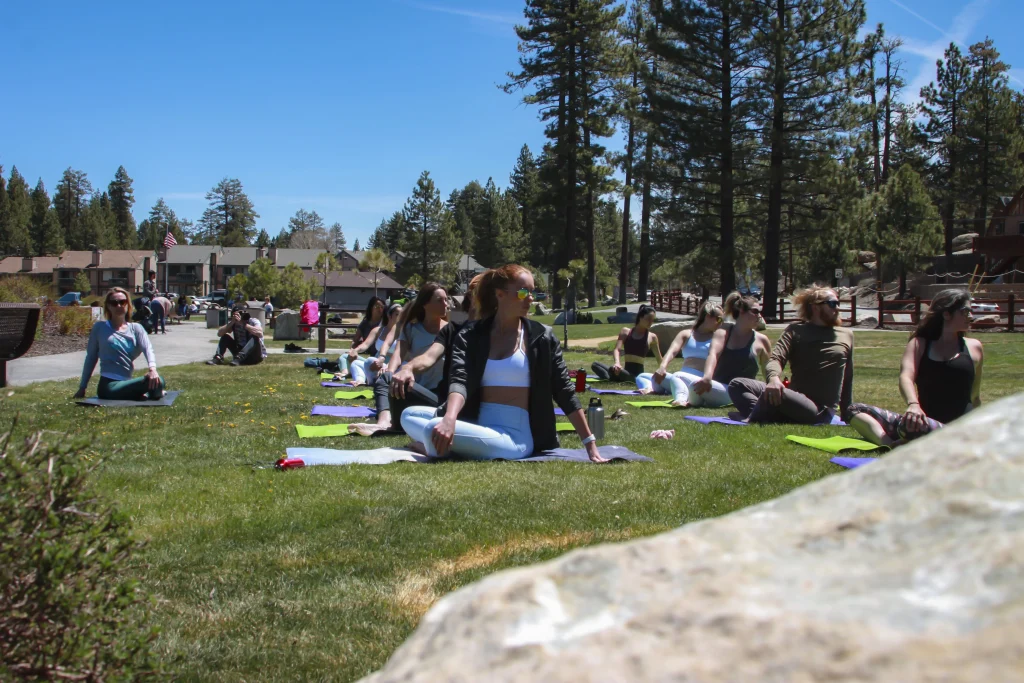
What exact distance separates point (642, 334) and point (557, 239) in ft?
118

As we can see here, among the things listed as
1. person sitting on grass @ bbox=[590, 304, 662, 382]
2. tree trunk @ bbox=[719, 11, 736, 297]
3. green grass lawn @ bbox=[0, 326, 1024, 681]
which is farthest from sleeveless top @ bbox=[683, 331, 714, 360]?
tree trunk @ bbox=[719, 11, 736, 297]

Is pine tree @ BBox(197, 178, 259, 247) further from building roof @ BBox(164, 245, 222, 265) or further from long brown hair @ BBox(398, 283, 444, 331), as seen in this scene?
long brown hair @ BBox(398, 283, 444, 331)

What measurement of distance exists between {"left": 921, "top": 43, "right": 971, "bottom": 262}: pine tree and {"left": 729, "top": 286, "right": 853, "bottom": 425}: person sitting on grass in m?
43.8

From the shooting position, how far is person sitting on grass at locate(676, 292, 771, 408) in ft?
31.6

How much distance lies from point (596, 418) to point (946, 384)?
2699mm

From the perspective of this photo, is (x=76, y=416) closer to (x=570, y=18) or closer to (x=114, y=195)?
(x=570, y=18)

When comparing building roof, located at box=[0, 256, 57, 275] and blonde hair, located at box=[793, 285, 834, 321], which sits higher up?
building roof, located at box=[0, 256, 57, 275]

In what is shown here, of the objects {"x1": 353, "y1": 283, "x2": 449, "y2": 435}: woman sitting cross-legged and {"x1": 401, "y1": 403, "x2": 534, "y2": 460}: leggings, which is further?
Result: {"x1": 353, "y1": 283, "x2": 449, "y2": 435}: woman sitting cross-legged

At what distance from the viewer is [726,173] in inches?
1283

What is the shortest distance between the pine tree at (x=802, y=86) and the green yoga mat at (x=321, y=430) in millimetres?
25492

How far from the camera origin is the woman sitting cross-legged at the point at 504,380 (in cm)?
595

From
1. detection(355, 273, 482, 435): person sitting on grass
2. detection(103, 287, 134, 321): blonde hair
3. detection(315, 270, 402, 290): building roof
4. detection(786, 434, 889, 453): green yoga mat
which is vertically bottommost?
detection(786, 434, 889, 453): green yoga mat

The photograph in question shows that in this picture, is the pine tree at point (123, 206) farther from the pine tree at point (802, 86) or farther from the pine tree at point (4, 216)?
the pine tree at point (802, 86)

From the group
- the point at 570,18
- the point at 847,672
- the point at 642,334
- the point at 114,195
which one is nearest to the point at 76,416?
the point at 642,334
